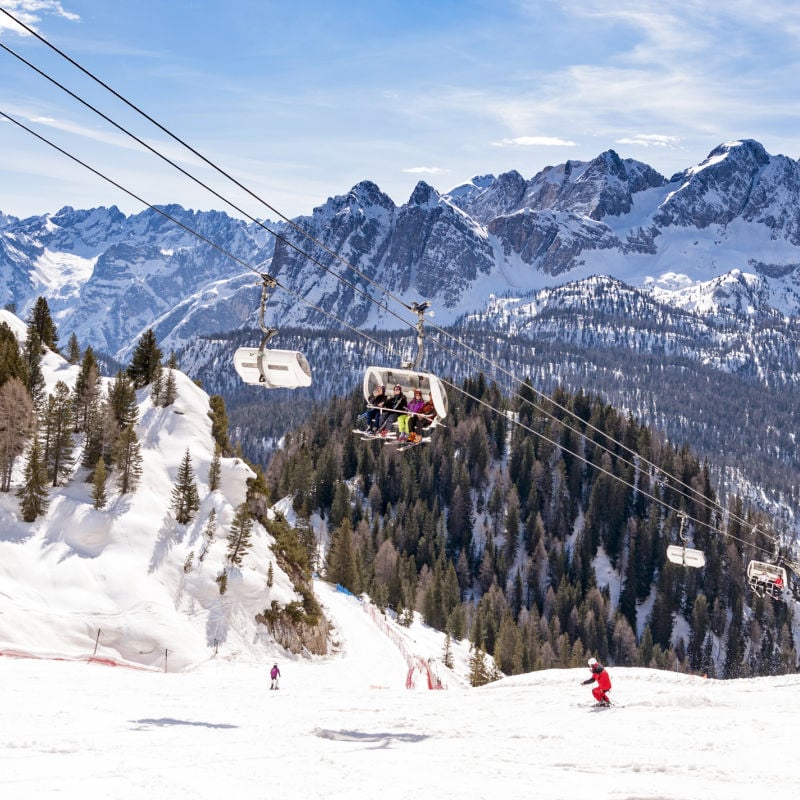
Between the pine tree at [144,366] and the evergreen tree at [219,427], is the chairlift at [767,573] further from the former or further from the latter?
the pine tree at [144,366]

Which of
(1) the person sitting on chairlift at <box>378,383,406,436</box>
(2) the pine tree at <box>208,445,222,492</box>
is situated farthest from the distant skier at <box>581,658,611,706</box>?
(2) the pine tree at <box>208,445,222,492</box>

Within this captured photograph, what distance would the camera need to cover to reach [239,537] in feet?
222

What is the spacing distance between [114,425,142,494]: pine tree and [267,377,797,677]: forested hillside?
51.8 meters

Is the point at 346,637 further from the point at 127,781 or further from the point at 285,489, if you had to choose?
the point at 285,489

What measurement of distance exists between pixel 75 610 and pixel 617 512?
128 metres

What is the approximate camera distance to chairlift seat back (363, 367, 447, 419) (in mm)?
27938

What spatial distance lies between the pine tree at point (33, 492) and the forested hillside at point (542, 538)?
193ft

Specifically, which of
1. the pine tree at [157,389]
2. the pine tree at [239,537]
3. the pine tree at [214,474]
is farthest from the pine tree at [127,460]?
the pine tree at [157,389]

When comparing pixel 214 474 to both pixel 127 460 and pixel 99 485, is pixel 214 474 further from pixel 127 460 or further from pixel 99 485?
pixel 99 485

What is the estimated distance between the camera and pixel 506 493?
552 feet

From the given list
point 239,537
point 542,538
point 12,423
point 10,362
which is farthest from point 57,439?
point 542,538

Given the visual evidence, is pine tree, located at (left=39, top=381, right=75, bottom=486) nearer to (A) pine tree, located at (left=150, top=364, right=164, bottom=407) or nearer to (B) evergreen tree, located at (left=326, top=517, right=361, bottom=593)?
(A) pine tree, located at (left=150, top=364, right=164, bottom=407)

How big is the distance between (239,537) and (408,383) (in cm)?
4218

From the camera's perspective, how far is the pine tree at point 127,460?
67.3 m
